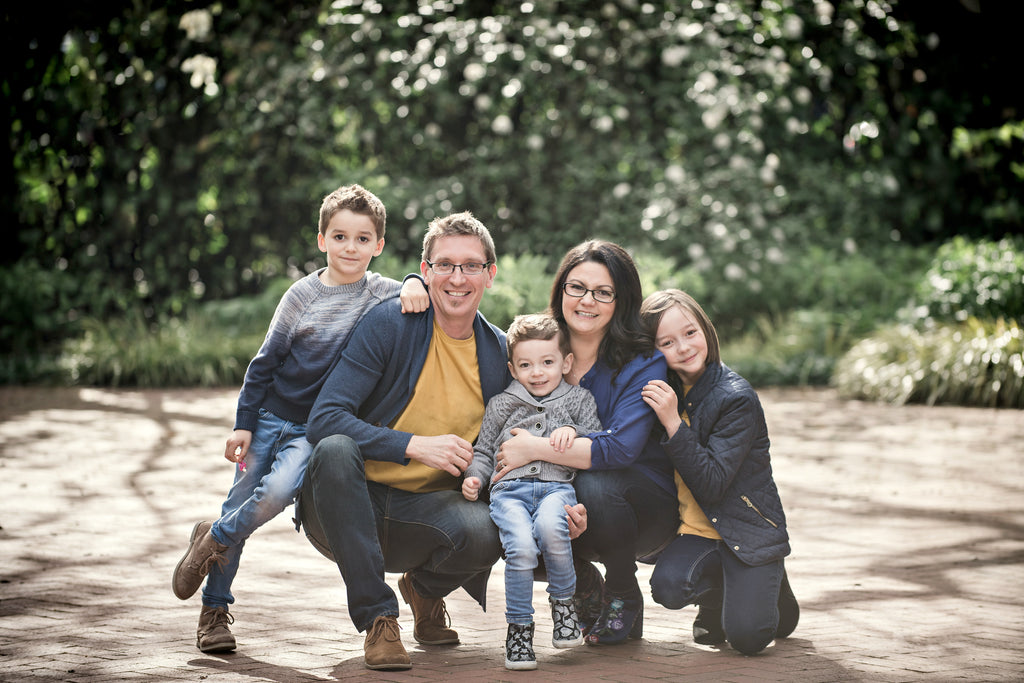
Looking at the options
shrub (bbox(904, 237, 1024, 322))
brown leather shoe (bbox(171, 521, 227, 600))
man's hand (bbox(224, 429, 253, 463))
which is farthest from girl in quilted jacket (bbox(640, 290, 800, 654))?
shrub (bbox(904, 237, 1024, 322))

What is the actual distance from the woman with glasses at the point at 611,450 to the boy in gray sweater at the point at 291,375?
568 mm

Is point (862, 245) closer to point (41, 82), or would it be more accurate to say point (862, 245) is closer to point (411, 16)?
point (411, 16)

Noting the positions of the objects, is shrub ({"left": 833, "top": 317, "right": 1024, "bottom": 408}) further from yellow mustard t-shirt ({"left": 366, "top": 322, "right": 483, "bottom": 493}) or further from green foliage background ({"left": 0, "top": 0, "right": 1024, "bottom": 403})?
yellow mustard t-shirt ({"left": 366, "top": 322, "right": 483, "bottom": 493})

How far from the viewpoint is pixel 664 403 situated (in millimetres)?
3453

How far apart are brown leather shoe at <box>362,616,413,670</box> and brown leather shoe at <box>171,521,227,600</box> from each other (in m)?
0.60

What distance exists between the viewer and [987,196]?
11742 millimetres

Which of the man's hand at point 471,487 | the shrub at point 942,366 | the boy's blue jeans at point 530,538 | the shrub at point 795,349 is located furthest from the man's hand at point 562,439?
the shrub at point 795,349

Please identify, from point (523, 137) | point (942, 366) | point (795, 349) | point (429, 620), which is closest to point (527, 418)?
point (429, 620)

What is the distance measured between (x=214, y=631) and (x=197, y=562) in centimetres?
23

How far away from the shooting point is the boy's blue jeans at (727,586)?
11.4 feet

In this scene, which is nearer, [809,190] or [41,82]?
[41,82]

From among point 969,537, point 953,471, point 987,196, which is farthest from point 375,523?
point 987,196

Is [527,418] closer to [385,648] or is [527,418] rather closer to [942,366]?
[385,648]

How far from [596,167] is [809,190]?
2.37 m
